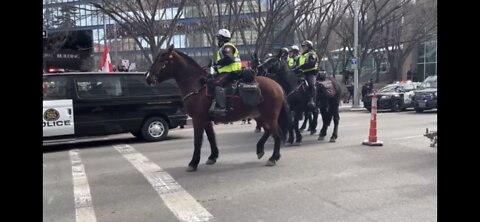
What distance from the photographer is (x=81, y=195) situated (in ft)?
20.9

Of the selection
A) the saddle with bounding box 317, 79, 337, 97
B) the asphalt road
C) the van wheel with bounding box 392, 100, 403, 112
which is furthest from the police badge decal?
the van wheel with bounding box 392, 100, 403, 112

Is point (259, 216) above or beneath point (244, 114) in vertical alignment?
beneath

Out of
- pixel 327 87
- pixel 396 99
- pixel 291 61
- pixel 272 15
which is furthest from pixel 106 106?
pixel 396 99

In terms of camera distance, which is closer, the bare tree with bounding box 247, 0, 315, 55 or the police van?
the police van

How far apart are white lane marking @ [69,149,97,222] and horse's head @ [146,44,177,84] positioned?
2.08 meters

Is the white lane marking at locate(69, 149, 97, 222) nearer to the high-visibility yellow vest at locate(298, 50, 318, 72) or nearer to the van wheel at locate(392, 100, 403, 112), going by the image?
the high-visibility yellow vest at locate(298, 50, 318, 72)

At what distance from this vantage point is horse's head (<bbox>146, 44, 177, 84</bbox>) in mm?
8125

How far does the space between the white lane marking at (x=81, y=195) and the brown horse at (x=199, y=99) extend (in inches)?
72.2

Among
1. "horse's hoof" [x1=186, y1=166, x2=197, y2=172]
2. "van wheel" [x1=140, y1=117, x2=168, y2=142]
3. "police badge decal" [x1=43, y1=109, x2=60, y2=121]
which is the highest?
"police badge decal" [x1=43, y1=109, x2=60, y2=121]
